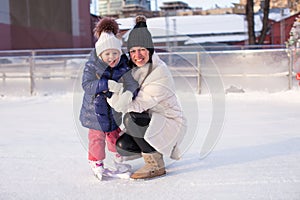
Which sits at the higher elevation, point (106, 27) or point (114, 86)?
point (106, 27)

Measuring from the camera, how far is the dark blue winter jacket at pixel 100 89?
2145 millimetres

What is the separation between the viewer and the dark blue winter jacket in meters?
2.14

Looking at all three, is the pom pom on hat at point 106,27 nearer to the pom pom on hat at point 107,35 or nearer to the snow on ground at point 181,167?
the pom pom on hat at point 107,35

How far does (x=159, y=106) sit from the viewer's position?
88.1 inches

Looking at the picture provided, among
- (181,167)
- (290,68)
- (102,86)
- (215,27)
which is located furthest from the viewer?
(215,27)

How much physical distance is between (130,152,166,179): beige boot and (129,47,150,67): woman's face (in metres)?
0.50

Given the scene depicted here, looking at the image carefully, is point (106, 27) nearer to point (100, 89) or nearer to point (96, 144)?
point (100, 89)

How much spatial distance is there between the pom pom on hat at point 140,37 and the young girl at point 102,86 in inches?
3.1

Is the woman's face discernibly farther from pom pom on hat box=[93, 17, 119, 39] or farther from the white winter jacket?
pom pom on hat box=[93, 17, 119, 39]

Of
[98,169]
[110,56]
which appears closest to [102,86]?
[110,56]

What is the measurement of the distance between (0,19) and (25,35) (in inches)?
68.8

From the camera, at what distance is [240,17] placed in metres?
21.1

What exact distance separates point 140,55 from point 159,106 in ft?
0.95

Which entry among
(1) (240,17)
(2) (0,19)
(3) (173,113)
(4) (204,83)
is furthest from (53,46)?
(3) (173,113)
